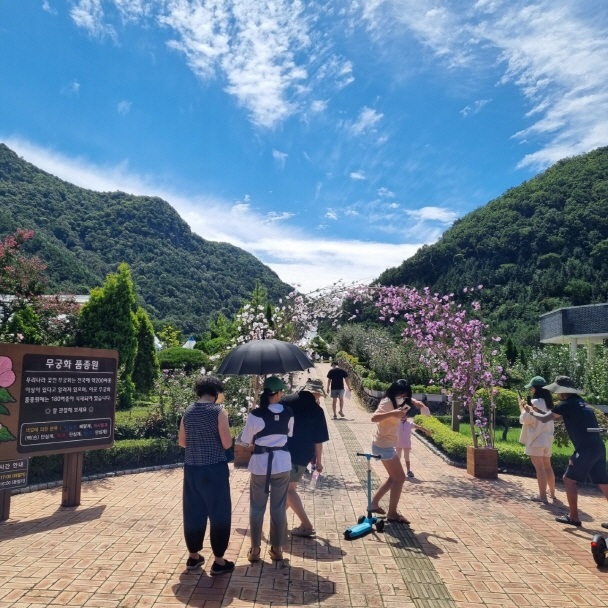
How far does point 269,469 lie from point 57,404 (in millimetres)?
3145

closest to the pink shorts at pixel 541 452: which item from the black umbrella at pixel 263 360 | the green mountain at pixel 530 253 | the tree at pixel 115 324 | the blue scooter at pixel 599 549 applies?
the blue scooter at pixel 599 549

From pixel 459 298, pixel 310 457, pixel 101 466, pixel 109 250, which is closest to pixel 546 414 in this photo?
pixel 310 457

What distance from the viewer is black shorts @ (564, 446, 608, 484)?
524 cm

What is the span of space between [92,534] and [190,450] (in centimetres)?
192

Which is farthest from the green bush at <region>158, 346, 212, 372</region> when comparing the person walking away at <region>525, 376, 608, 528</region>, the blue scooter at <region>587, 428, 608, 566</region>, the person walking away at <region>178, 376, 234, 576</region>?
the blue scooter at <region>587, 428, 608, 566</region>

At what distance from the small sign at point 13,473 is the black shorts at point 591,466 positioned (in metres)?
5.86

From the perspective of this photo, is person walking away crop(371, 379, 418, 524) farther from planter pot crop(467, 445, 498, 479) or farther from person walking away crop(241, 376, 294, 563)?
planter pot crop(467, 445, 498, 479)

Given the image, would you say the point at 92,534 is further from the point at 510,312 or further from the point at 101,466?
the point at 510,312

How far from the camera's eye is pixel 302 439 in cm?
485

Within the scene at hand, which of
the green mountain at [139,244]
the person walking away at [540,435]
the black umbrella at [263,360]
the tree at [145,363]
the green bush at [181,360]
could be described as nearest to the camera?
the black umbrella at [263,360]

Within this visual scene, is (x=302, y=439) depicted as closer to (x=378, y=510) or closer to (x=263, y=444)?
(x=263, y=444)

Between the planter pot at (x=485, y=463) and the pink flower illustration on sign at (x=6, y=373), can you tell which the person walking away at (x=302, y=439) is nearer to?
the pink flower illustration on sign at (x=6, y=373)

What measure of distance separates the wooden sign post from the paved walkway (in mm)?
680

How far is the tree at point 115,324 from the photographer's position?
13.6 m
